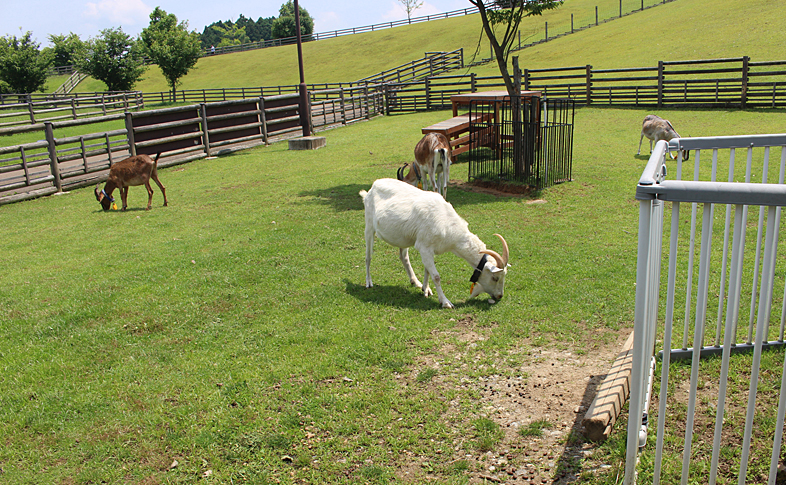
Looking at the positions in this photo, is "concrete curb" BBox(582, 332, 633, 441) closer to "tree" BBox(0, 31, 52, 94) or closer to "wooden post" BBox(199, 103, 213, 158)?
"wooden post" BBox(199, 103, 213, 158)

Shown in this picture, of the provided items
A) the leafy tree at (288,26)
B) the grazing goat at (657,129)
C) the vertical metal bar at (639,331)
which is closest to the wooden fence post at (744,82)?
the grazing goat at (657,129)

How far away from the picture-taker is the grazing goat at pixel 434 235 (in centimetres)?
584

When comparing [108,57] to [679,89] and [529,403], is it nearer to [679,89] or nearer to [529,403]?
[679,89]

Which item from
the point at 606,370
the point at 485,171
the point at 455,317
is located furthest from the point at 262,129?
the point at 606,370

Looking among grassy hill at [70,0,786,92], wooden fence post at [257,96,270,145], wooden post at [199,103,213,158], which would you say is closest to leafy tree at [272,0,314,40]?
grassy hill at [70,0,786,92]

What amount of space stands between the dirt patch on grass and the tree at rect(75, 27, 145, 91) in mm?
50482

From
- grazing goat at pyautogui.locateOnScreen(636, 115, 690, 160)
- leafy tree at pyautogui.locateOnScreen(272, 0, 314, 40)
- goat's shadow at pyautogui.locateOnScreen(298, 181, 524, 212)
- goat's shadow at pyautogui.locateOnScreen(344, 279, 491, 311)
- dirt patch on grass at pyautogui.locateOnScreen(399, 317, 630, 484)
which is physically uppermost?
leafy tree at pyautogui.locateOnScreen(272, 0, 314, 40)

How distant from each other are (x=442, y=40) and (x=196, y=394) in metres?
55.0

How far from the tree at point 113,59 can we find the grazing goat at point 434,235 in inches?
1920

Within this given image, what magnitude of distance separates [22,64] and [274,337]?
48.2 m

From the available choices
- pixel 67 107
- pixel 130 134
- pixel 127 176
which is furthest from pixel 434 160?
pixel 67 107

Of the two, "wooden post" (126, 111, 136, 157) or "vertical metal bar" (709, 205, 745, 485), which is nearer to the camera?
"vertical metal bar" (709, 205, 745, 485)

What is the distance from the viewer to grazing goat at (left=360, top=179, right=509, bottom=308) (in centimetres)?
584

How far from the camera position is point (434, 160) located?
10.8 meters
